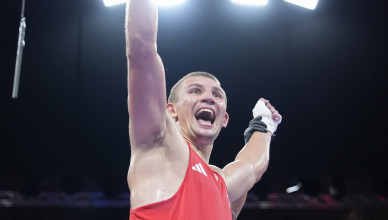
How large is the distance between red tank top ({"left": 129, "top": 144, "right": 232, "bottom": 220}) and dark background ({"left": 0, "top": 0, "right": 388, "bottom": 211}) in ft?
10.2

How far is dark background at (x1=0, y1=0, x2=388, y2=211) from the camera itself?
4352mm

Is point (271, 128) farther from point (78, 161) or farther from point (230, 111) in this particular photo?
point (78, 161)

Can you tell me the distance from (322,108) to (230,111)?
103 centimetres

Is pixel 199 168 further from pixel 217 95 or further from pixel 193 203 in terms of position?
pixel 217 95

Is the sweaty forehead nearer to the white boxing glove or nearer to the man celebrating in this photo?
the man celebrating

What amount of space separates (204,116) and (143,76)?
45 cm

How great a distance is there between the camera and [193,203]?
4.23ft

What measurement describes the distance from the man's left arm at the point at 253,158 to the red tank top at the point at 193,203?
13.3 inches

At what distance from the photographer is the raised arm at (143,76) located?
1.23 meters

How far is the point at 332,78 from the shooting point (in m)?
4.75

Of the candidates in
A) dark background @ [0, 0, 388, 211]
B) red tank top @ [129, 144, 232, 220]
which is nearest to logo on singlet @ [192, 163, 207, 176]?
red tank top @ [129, 144, 232, 220]

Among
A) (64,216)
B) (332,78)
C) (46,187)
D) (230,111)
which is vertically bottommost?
(64,216)

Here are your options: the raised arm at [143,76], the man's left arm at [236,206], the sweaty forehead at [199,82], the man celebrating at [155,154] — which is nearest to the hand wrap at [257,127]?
the man's left arm at [236,206]

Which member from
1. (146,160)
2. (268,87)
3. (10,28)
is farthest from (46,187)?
(146,160)
